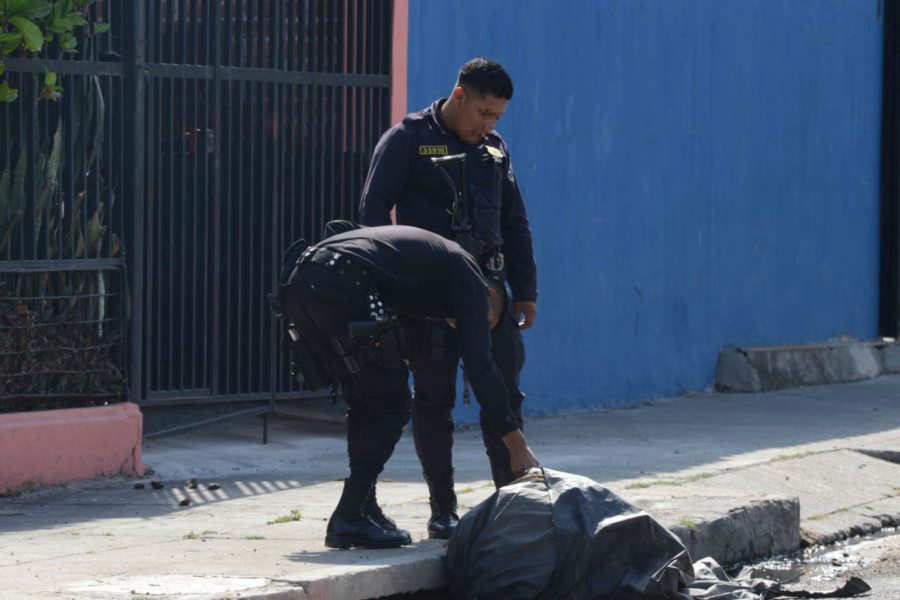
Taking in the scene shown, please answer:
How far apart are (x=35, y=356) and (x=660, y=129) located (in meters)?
5.14

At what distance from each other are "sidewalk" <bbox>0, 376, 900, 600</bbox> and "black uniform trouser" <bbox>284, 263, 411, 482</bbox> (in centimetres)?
36

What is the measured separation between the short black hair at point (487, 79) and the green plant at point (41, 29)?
235 centimetres

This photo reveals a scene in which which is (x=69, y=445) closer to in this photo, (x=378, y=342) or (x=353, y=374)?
(x=353, y=374)

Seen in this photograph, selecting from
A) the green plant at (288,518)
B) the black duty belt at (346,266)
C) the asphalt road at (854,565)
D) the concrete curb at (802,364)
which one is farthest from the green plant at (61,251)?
the concrete curb at (802,364)

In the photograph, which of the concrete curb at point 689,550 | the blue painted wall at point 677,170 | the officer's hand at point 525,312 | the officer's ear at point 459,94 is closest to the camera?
the concrete curb at point 689,550

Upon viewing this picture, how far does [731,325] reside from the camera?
12.3 metres

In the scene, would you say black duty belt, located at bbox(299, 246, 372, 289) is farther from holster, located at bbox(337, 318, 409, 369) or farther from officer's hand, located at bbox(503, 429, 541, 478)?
officer's hand, located at bbox(503, 429, 541, 478)

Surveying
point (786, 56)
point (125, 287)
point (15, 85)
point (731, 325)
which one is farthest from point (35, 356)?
point (786, 56)

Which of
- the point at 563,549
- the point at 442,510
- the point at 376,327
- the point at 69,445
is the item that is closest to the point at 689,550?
the point at 442,510

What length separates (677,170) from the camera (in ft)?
38.5

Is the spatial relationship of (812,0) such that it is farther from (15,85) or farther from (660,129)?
(15,85)

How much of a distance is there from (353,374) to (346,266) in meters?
0.38

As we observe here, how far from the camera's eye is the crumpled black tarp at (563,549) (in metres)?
5.43

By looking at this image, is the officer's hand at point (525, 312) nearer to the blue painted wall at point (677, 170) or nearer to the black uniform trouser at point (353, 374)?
the black uniform trouser at point (353, 374)
